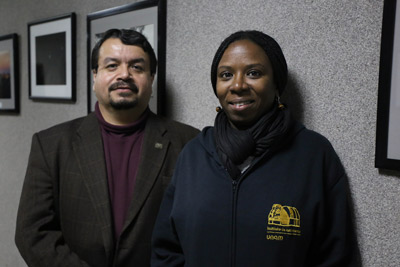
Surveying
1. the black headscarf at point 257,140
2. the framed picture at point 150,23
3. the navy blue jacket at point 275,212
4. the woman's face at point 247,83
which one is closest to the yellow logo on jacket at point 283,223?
the navy blue jacket at point 275,212

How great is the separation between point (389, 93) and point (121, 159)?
80 cm

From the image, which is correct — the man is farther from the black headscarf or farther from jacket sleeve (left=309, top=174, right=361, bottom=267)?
jacket sleeve (left=309, top=174, right=361, bottom=267)

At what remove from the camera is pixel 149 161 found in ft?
4.05

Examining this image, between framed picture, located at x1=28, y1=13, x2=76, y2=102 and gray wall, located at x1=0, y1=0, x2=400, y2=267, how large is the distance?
0.61m

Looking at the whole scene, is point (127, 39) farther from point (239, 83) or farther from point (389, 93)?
point (389, 93)

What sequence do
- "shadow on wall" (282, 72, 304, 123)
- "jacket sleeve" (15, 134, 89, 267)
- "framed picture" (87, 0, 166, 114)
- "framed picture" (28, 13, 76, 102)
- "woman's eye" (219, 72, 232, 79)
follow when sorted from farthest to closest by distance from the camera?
"framed picture" (28, 13, 76, 102) < "framed picture" (87, 0, 166, 114) < "jacket sleeve" (15, 134, 89, 267) < "shadow on wall" (282, 72, 304, 123) < "woman's eye" (219, 72, 232, 79)

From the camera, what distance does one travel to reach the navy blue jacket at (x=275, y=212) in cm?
88

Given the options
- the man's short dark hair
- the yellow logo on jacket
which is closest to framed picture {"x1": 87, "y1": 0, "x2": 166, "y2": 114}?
the man's short dark hair

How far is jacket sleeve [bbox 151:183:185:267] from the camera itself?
3.43ft

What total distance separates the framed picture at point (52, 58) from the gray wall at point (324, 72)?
613 mm

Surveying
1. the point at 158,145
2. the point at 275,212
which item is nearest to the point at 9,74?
the point at 158,145

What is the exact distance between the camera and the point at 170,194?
1074 mm

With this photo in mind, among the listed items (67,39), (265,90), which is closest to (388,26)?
(265,90)

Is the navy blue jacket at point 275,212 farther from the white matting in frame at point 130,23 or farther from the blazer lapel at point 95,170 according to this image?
the white matting in frame at point 130,23
